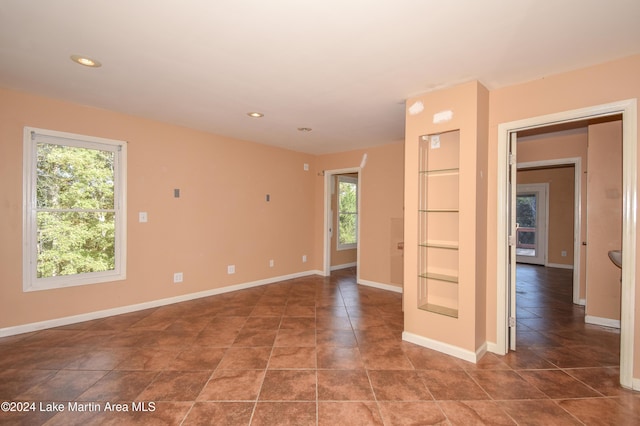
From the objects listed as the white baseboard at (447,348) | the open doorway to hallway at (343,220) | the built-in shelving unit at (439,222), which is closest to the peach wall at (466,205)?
the white baseboard at (447,348)

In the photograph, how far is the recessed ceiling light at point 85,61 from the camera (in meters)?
2.33

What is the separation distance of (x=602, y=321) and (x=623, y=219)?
2.21 m

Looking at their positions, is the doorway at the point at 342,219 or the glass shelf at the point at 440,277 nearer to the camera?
the glass shelf at the point at 440,277

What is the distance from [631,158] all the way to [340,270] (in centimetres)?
529

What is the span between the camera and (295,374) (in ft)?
7.85

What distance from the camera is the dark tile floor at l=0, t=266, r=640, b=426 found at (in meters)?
1.92

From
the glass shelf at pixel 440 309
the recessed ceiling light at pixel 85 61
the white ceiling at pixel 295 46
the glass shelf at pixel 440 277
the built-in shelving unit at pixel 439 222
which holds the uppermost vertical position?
the recessed ceiling light at pixel 85 61

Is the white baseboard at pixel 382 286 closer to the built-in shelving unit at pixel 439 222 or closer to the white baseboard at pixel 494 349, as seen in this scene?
the built-in shelving unit at pixel 439 222

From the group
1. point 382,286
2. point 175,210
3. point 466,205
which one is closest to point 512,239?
point 466,205

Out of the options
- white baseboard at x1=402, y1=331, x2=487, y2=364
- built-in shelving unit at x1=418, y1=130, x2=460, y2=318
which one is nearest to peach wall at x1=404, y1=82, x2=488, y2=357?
white baseboard at x1=402, y1=331, x2=487, y2=364

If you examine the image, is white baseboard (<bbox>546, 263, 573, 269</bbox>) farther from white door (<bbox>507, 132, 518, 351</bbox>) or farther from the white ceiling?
the white ceiling

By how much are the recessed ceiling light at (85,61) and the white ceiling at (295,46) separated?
2.2 inches

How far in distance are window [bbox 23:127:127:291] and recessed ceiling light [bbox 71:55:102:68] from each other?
1.38 metres

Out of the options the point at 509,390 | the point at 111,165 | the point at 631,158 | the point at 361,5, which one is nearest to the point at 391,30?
the point at 361,5
